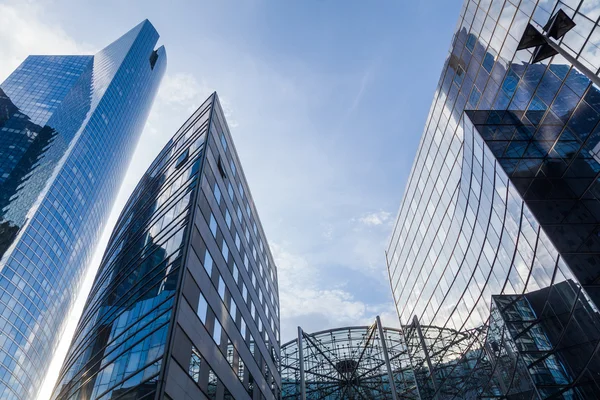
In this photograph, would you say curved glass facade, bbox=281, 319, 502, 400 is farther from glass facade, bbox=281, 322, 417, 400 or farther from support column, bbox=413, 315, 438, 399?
support column, bbox=413, 315, 438, 399

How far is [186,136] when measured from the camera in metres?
38.8

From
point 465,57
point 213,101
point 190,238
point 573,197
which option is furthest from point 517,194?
point 213,101

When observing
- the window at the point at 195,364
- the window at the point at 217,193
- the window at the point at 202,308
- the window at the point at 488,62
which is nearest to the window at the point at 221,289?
the window at the point at 202,308

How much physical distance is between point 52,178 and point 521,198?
A: 11398 cm

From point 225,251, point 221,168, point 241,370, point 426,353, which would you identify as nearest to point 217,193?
point 221,168

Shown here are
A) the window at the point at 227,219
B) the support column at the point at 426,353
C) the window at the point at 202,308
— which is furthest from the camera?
the support column at the point at 426,353

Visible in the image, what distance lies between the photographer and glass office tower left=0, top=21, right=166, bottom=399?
276 ft

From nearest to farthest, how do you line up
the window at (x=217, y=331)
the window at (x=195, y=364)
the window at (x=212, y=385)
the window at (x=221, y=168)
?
1. the window at (x=195, y=364)
2. the window at (x=212, y=385)
3. the window at (x=217, y=331)
4. the window at (x=221, y=168)

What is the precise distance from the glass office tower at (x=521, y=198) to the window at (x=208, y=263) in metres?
19.1

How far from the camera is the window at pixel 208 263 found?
2562cm

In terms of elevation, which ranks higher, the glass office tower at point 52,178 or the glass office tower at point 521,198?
the glass office tower at point 52,178

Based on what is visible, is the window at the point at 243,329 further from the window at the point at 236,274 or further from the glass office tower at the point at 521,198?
the glass office tower at the point at 521,198

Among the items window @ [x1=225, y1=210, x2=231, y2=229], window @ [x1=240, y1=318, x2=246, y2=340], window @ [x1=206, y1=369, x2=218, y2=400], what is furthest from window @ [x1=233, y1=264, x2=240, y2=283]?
window @ [x1=206, y1=369, x2=218, y2=400]

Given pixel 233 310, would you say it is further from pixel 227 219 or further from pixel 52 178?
pixel 52 178
